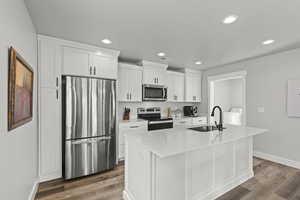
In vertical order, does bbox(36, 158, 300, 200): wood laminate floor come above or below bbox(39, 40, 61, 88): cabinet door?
below

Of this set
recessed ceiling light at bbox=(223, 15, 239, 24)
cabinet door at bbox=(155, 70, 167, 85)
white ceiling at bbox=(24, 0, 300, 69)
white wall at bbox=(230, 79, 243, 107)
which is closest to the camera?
white ceiling at bbox=(24, 0, 300, 69)

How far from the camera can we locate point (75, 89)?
8.24 ft

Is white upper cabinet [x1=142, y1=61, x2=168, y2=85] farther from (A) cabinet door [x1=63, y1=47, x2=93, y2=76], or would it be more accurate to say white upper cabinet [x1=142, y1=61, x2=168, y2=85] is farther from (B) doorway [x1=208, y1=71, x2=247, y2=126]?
(B) doorway [x1=208, y1=71, x2=247, y2=126]

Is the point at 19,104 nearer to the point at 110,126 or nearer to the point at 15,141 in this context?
the point at 15,141

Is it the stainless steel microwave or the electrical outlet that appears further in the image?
the stainless steel microwave

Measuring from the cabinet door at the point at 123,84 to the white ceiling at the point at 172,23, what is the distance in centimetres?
64

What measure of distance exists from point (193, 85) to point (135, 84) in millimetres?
2194

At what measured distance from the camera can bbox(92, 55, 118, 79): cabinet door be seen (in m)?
2.84

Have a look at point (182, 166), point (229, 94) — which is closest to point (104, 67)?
point (182, 166)

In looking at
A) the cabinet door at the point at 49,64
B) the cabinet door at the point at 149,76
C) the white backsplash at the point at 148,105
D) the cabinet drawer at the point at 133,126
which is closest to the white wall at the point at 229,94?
the white backsplash at the point at 148,105

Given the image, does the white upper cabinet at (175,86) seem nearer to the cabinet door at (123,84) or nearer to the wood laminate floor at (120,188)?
the cabinet door at (123,84)

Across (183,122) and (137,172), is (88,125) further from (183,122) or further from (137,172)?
(183,122)

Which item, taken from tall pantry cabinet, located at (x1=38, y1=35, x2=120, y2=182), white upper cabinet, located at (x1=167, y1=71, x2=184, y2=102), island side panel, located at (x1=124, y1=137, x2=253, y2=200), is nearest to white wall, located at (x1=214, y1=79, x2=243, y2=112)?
white upper cabinet, located at (x1=167, y1=71, x2=184, y2=102)

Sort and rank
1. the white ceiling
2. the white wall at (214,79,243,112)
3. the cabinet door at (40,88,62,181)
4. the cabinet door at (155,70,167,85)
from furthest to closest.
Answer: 1. the white wall at (214,79,243,112)
2. the cabinet door at (155,70,167,85)
3. the cabinet door at (40,88,62,181)
4. the white ceiling
